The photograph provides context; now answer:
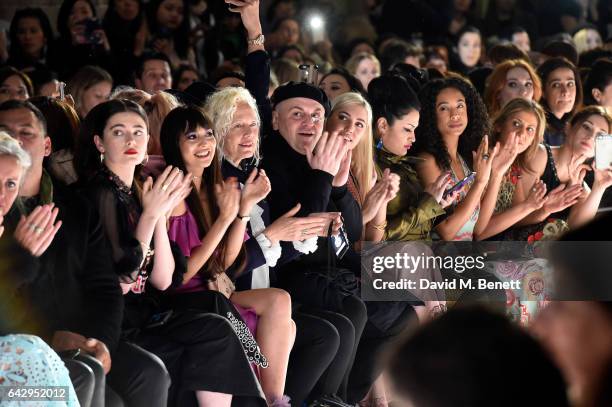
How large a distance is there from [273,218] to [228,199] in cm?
54

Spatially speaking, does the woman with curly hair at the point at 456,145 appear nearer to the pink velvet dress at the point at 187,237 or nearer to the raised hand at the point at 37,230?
the pink velvet dress at the point at 187,237

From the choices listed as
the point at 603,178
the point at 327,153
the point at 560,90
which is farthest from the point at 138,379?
the point at 560,90

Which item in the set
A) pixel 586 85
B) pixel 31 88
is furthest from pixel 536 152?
pixel 31 88

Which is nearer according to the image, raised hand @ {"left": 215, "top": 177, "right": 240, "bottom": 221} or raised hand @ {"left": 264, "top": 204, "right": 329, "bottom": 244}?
raised hand @ {"left": 215, "top": 177, "right": 240, "bottom": 221}

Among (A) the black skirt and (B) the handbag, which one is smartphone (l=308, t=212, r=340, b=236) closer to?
(B) the handbag

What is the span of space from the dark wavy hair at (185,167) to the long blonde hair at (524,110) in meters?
2.10

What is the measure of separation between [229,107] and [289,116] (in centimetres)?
43

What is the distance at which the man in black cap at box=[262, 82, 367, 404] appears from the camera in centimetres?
474

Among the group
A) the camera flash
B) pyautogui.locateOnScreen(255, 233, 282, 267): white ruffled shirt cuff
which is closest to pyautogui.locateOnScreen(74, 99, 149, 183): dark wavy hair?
pyautogui.locateOnScreen(255, 233, 282, 267): white ruffled shirt cuff

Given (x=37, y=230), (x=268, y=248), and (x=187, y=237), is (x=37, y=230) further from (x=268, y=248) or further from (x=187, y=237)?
(x=268, y=248)

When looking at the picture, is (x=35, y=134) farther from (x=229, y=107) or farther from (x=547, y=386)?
(x=547, y=386)

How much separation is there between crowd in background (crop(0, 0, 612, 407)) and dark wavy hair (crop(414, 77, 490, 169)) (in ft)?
0.04

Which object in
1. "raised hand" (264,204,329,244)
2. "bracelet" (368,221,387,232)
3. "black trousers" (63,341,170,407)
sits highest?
"bracelet" (368,221,387,232)

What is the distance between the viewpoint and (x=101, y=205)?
379cm
